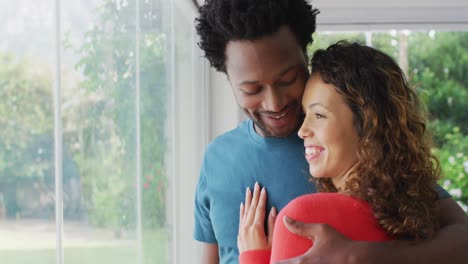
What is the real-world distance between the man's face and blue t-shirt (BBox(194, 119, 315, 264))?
7 cm

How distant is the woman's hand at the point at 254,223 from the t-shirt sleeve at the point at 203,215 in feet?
0.57

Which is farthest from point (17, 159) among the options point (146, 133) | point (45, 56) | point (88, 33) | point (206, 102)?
point (206, 102)

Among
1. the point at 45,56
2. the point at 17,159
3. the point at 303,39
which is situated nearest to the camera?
the point at 17,159

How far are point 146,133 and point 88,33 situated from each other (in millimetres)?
691

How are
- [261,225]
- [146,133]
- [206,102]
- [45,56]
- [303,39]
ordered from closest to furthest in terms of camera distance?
[45,56] → [261,225] → [303,39] → [146,133] → [206,102]

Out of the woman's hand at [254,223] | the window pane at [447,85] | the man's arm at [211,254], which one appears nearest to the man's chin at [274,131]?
the woman's hand at [254,223]

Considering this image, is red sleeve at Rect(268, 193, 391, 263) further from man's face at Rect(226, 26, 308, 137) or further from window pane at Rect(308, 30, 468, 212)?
window pane at Rect(308, 30, 468, 212)

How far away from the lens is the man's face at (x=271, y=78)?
1472 millimetres

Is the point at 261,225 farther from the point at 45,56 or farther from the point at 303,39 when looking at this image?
the point at 45,56

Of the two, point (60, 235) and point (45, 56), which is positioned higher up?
point (45, 56)

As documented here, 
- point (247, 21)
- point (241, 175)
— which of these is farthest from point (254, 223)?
point (247, 21)

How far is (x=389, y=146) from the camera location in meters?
1.24

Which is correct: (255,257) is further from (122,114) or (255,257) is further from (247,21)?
(122,114)

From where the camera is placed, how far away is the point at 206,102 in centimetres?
383
